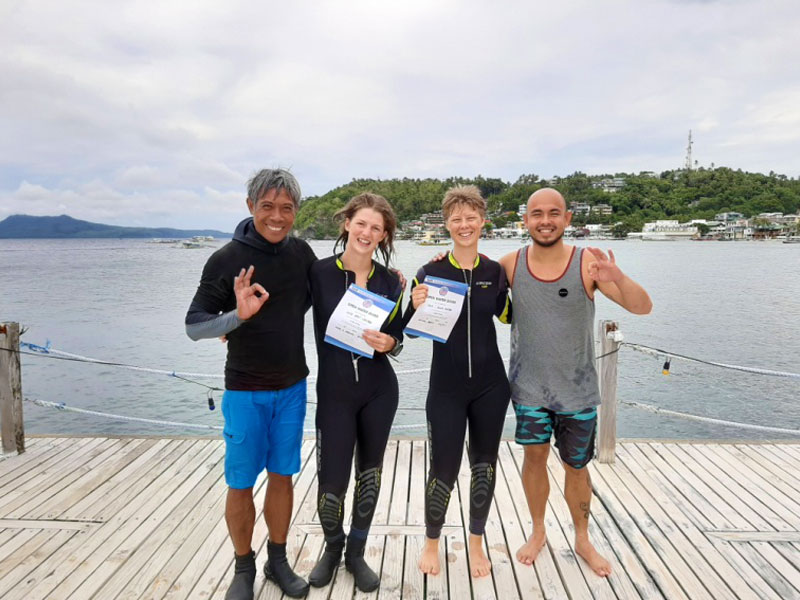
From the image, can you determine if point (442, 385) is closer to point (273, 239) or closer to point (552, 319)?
point (552, 319)

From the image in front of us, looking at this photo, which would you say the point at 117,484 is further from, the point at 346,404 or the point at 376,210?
the point at 376,210

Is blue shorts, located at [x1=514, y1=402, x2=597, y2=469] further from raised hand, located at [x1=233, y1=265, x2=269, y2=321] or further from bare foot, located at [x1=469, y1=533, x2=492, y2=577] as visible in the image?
raised hand, located at [x1=233, y1=265, x2=269, y2=321]

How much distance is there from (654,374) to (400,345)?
13923mm

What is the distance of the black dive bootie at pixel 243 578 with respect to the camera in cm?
238

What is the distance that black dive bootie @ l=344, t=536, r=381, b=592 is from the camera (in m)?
2.47

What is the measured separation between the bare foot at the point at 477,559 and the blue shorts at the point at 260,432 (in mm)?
1044

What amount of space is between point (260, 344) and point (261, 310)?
16 centimetres

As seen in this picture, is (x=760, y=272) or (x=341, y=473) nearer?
(x=341, y=473)

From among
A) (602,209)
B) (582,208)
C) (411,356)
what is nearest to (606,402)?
(411,356)

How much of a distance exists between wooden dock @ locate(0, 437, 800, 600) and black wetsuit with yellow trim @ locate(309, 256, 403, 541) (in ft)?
1.71

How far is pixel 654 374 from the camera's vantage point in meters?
14.2

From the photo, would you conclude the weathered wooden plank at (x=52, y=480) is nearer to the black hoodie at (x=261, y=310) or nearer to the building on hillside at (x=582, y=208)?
the black hoodie at (x=261, y=310)

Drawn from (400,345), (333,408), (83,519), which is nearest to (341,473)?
(333,408)

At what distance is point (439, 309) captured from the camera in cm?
244
